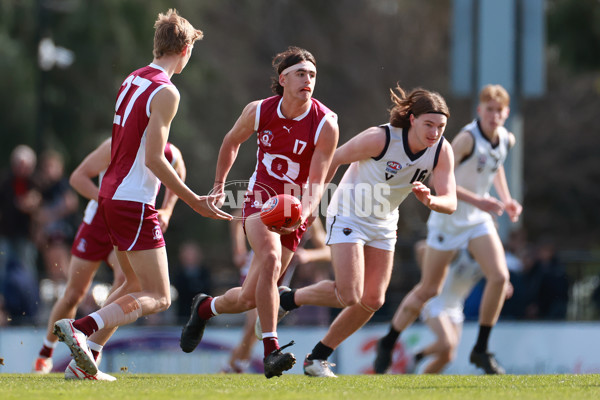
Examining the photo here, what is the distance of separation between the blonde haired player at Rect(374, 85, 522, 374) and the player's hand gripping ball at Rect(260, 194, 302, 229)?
93.7 inches

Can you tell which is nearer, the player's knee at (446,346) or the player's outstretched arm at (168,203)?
the player's outstretched arm at (168,203)

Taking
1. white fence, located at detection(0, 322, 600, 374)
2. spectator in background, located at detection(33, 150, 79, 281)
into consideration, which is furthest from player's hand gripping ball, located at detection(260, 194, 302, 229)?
spectator in background, located at detection(33, 150, 79, 281)

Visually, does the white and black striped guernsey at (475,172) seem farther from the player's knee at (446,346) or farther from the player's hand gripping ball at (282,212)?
the player's hand gripping ball at (282,212)

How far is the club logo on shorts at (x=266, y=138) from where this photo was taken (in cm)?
746

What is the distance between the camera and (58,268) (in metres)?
13.8

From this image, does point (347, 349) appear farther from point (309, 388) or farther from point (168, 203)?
point (309, 388)

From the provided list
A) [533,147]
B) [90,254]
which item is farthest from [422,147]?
[533,147]

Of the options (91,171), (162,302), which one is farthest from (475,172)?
(162,302)

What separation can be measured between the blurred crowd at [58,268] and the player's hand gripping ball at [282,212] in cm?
586

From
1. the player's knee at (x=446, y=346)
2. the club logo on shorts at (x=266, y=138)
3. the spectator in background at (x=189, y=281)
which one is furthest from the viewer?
the spectator in background at (x=189, y=281)

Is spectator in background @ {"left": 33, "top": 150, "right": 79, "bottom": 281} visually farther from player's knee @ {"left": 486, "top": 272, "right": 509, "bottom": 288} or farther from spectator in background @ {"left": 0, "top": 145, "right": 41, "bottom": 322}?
player's knee @ {"left": 486, "top": 272, "right": 509, "bottom": 288}

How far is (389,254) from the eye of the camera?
307 inches

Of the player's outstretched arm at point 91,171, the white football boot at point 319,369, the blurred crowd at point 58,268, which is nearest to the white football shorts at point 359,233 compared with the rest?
the white football boot at point 319,369

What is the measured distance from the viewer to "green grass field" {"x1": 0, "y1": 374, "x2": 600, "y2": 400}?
19.6 feet
